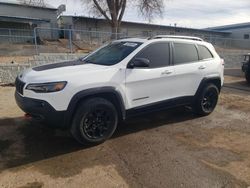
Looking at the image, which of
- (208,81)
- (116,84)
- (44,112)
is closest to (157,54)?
(116,84)

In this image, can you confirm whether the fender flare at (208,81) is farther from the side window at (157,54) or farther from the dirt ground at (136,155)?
the side window at (157,54)

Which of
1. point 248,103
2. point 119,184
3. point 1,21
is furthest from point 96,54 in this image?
point 1,21

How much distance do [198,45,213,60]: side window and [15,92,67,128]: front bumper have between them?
343 cm

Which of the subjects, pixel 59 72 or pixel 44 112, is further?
pixel 59 72

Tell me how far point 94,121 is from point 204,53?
311 cm

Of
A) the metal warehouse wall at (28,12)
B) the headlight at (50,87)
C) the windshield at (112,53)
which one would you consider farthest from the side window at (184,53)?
the metal warehouse wall at (28,12)

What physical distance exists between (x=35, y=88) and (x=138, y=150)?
6.12ft

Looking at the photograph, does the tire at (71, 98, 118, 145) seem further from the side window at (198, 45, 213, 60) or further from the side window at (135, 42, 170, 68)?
the side window at (198, 45, 213, 60)

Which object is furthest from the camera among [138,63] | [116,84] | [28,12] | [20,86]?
[28,12]

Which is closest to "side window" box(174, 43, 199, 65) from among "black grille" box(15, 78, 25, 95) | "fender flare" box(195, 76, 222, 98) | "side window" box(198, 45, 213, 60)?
"side window" box(198, 45, 213, 60)

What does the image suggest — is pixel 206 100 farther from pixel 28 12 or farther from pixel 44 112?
pixel 28 12

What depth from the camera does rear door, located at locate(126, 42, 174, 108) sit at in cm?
449

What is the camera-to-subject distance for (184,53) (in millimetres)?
5375

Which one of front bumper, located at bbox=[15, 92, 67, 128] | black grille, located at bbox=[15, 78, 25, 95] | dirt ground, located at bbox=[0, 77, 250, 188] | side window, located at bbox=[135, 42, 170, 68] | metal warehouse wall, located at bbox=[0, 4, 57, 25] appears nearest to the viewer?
dirt ground, located at bbox=[0, 77, 250, 188]
